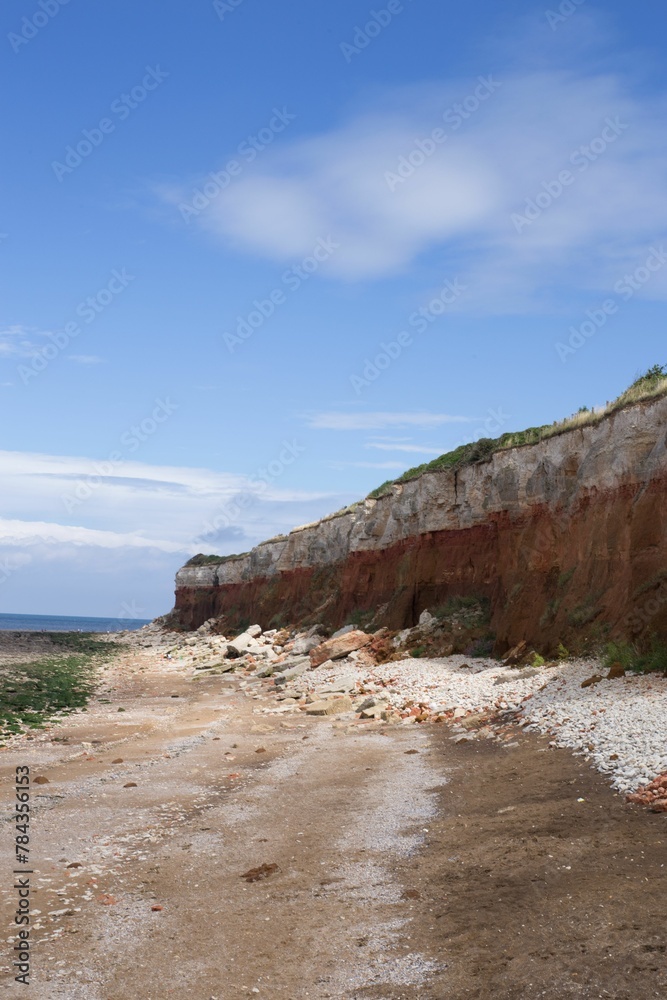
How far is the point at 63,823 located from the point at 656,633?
38.6 ft

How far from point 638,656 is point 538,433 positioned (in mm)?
15591

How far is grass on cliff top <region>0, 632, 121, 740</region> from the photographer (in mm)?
20703

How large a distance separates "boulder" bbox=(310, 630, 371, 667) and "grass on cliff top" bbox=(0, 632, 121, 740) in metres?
8.18

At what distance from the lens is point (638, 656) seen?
16016 mm

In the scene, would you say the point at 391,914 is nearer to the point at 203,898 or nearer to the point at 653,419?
the point at 203,898

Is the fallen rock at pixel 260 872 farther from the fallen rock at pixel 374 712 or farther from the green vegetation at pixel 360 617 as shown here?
the green vegetation at pixel 360 617

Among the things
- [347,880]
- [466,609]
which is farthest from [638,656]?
[466,609]

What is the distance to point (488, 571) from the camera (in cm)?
2870

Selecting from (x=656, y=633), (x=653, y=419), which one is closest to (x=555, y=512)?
(x=653, y=419)

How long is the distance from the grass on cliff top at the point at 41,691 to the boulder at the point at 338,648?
8.18 m

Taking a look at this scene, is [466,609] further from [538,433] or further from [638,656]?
[638,656]

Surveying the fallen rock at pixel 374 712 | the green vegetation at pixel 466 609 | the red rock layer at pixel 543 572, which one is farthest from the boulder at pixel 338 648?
the fallen rock at pixel 374 712

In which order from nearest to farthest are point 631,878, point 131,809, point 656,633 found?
1. point 631,878
2. point 131,809
3. point 656,633

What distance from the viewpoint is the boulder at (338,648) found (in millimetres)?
28953
